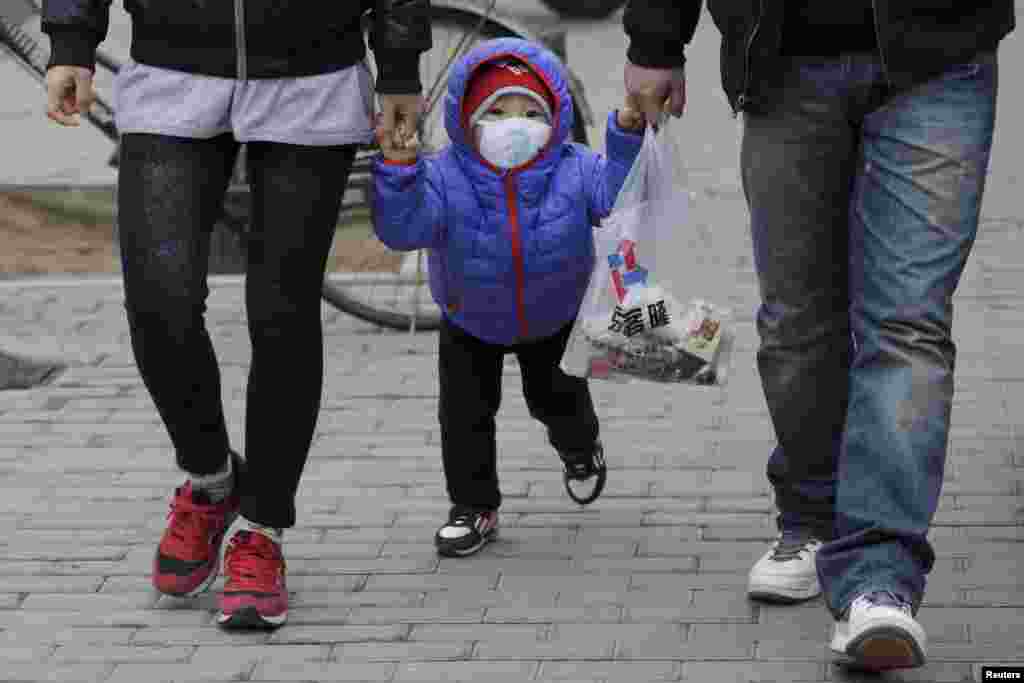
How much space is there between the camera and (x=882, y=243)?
418cm

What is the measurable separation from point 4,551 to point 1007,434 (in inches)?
98.9

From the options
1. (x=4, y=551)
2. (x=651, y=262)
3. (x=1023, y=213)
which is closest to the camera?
(x=651, y=262)

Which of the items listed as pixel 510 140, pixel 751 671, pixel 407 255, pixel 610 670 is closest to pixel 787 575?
pixel 751 671

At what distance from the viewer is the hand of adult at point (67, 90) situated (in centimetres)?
454

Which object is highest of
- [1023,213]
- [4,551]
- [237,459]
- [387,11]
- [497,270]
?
[387,11]

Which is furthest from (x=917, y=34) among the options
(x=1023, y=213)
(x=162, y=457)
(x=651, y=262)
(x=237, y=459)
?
(x=1023, y=213)

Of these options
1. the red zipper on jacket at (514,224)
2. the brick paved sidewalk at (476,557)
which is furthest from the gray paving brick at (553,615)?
the red zipper on jacket at (514,224)

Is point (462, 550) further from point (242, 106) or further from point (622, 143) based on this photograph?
point (242, 106)

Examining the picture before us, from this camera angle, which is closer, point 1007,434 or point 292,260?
point 292,260

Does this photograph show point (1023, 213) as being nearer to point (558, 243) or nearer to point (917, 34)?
point (558, 243)

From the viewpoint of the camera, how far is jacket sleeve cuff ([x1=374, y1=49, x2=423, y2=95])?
14.7 ft

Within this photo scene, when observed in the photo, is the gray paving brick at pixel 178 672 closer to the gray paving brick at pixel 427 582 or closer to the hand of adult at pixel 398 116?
the gray paving brick at pixel 427 582

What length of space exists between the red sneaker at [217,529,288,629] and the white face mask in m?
0.93

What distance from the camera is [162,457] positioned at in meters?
6.00
